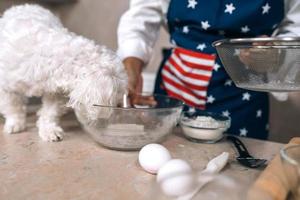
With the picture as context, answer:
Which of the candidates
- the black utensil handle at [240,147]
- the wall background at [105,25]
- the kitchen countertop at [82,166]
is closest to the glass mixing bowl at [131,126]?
the kitchen countertop at [82,166]

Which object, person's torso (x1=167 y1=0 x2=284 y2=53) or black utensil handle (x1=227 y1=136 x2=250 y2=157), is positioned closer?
black utensil handle (x1=227 y1=136 x2=250 y2=157)

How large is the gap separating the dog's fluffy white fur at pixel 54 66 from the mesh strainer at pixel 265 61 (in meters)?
0.21

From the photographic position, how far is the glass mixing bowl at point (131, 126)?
67 cm

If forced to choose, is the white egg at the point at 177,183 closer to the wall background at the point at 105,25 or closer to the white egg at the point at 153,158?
the white egg at the point at 153,158

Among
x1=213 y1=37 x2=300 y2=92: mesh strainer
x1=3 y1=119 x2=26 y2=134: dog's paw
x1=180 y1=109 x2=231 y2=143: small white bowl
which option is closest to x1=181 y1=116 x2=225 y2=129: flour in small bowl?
x1=180 y1=109 x2=231 y2=143: small white bowl

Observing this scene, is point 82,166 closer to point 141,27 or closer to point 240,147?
point 240,147

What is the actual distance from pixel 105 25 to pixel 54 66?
40.6 inches

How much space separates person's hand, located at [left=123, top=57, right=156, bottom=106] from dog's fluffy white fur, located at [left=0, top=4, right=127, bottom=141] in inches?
6.1

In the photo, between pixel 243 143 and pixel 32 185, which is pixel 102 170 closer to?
pixel 32 185

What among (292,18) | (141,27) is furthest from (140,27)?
(292,18)

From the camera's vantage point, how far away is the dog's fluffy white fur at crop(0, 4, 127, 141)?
2.06 ft

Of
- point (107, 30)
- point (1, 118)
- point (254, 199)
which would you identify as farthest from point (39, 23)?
point (107, 30)

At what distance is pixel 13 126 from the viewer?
77 centimetres

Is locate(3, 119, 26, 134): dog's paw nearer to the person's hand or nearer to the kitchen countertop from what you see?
the kitchen countertop
